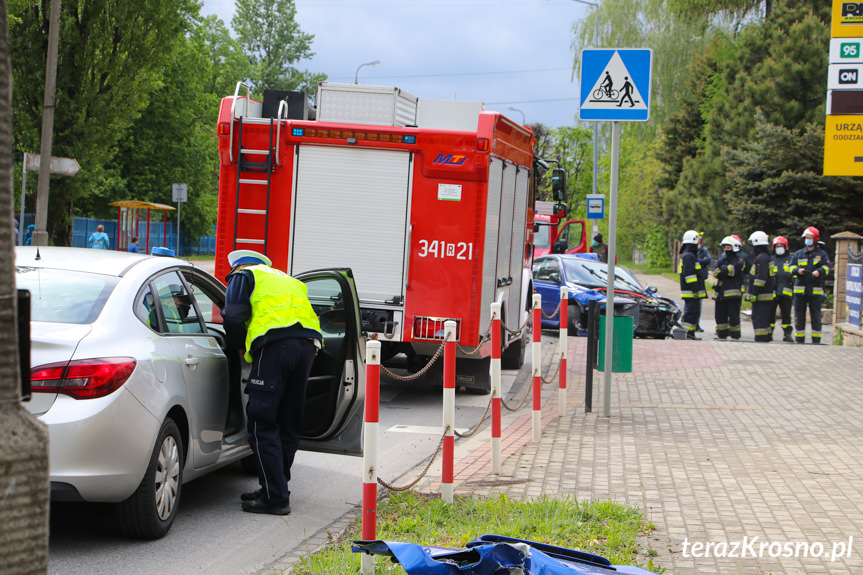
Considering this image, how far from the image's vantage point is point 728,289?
18.7m

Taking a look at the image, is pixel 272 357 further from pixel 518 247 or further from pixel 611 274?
pixel 518 247

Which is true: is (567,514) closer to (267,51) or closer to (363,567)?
(363,567)

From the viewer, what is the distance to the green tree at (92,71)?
25.5 metres

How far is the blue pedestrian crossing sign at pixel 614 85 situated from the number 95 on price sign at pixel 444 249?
77.4 inches

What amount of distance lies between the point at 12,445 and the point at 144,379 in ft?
11.2

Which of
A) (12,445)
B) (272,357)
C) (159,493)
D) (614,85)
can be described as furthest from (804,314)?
(12,445)

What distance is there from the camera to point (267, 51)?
8312 cm

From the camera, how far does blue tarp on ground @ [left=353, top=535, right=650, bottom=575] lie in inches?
149

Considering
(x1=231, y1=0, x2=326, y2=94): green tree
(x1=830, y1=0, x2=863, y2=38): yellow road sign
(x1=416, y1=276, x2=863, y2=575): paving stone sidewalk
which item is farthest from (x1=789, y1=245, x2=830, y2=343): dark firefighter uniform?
(x1=231, y1=0, x2=326, y2=94): green tree

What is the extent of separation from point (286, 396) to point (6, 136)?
445 cm

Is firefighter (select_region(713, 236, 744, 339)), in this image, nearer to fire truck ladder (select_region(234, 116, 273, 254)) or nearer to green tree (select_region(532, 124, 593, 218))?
fire truck ladder (select_region(234, 116, 273, 254))

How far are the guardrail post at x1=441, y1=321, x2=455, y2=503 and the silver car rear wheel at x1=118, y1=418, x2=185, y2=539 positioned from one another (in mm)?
1605

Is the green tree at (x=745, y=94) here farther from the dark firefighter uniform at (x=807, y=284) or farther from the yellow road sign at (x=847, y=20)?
the yellow road sign at (x=847, y=20)

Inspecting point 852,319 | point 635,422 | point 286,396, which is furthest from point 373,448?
point 852,319
